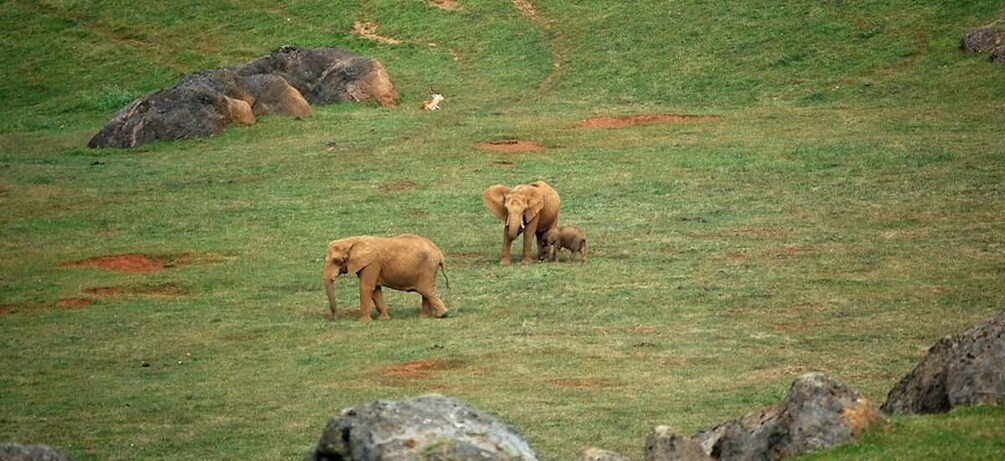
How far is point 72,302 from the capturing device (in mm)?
30109

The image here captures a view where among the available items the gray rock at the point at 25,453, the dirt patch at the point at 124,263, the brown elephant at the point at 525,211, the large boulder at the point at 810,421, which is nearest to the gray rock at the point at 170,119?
the dirt patch at the point at 124,263

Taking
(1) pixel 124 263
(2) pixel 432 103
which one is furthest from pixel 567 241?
(2) pixel 432 103

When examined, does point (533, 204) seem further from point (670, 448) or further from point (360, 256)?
point (670, 448)

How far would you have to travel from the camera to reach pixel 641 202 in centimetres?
3800

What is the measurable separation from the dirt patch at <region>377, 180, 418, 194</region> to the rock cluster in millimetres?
9235

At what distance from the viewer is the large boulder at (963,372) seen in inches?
600

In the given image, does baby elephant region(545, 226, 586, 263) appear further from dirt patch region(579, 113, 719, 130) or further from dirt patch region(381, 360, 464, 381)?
dirt patch region(579, 113, 719, 130)

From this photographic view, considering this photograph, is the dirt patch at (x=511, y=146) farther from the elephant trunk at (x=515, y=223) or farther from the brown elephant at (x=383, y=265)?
the brown elephant at (x=383, y=265)

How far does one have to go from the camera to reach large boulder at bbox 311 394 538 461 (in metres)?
12.5

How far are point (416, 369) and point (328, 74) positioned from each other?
3071 centimetres

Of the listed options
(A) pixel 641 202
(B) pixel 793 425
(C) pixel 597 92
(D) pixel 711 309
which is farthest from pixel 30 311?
(C) pixel 597 92

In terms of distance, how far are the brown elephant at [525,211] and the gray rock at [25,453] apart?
1761cm

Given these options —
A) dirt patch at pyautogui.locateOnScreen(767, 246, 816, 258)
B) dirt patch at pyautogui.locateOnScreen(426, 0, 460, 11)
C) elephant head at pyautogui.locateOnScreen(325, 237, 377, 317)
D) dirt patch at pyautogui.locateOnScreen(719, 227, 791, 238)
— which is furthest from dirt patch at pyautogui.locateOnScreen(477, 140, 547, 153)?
dirt patch at pyautogui.locateOnScreen(426, 0, 460, 11)

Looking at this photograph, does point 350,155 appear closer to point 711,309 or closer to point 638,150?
point 638,150
